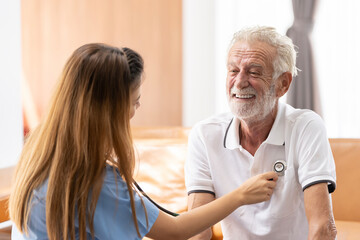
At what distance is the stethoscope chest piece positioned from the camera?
169 centimetres

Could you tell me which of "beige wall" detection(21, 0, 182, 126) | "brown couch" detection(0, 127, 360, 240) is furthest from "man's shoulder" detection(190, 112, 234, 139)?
"beige wall" detection(21, 0, 182, 126)

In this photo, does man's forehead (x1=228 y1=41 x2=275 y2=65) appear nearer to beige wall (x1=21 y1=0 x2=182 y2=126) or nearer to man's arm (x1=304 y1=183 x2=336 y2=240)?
man's arm (x1=304 y1=183 x2=336 y2=240)

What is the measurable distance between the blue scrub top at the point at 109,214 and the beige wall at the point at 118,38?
3.05 m

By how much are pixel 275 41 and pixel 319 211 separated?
59 cm

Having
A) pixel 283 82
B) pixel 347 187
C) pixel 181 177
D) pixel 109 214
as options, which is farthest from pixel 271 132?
pixel 181 177

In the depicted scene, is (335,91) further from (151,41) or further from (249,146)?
(249,146)

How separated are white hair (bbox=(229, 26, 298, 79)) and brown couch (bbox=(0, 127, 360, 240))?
1009 millimetres

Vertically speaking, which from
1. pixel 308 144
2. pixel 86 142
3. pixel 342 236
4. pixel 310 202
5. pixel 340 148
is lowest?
pixel 342 236

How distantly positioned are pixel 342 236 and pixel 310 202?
3.12 ft

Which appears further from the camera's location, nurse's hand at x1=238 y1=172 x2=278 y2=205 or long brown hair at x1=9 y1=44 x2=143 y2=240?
nurse's hand at x1=238 y1=172 x2=278 y2=205

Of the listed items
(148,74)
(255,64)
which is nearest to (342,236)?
(255,64)

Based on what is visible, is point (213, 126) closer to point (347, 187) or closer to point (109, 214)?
point (109, 214)

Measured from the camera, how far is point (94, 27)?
4594 mm

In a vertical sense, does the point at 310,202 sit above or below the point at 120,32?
below
